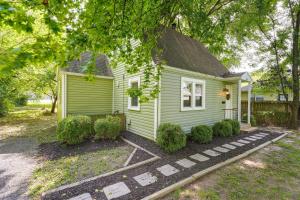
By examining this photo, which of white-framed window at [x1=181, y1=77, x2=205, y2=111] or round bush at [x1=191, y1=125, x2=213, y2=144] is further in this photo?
white-framed window at [x1=181, y1=77, x2=205, y2=111]

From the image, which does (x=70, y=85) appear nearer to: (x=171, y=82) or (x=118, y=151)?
(x=118, y=151)

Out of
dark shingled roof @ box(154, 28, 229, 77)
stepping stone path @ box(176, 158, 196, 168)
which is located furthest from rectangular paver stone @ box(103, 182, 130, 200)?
dark shingled roof @ box(154, 28, 229, 77)

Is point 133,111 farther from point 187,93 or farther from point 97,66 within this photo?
point 97,66

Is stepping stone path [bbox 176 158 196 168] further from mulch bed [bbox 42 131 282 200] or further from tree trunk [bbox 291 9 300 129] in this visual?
tree trunk [bbox 291 9 300 129]

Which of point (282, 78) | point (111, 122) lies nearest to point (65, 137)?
point (111, 122)

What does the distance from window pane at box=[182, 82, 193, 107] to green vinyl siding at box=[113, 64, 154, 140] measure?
1758 mm

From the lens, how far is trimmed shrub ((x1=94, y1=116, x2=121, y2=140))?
645 centimetres

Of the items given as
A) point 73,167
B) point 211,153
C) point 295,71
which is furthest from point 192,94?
point 295,71

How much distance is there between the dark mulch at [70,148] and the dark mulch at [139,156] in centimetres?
115

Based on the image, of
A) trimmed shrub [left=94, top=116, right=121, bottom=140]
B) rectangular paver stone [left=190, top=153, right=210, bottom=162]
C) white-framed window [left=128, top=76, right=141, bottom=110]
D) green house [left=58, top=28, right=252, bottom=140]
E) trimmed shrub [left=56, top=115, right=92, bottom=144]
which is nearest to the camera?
rectangular paver stone [left=190, top=153, right=210, bottom=162]

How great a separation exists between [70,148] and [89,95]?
3587mm

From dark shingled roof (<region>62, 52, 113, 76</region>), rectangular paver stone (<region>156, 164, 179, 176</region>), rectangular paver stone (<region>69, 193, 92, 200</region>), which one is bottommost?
rectangular paver stone (<region>69, 193, 92, 200</region>)

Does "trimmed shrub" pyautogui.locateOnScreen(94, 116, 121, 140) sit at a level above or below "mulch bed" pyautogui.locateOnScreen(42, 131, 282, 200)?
above

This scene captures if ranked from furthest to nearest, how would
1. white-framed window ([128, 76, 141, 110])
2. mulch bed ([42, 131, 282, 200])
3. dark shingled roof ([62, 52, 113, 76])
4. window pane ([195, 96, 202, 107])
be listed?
dark shingled roof ([62, 52, 113, 76]), window pane ([195, 96, 202, 107]), white-framed window ([128, 76, 141, 110]), mulch bed ([42, 131, 282, 200])
